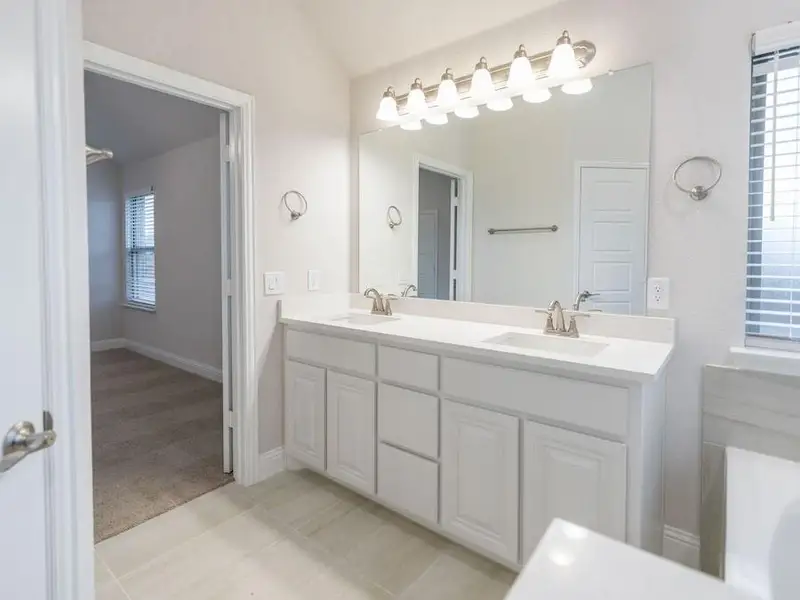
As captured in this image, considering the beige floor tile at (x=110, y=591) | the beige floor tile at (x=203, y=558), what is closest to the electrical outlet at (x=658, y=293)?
the beige floor tile at (x=203, y=558)

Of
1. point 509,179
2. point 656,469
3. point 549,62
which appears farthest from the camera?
point 509,179

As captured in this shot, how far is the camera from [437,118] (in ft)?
7.97

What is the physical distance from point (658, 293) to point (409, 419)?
1.12m

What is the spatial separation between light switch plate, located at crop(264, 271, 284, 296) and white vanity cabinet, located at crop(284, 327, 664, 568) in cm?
30

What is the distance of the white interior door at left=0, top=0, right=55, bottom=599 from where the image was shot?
0.80 m

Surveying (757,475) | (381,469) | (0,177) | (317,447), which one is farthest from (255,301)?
(757,475)

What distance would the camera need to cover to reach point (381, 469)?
202 centimetres

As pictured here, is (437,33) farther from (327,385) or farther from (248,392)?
(248,392)

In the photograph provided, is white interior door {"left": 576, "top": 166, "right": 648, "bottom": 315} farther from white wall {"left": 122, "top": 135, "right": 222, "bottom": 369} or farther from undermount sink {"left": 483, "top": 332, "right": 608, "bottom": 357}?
white wall {"left": 122, "top": 135, "right": 222, "bottom": 369}

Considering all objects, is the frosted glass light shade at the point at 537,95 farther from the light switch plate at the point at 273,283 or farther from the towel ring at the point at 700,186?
the light switch plate at the point at 273,283

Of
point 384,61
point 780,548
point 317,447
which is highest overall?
point 384,61

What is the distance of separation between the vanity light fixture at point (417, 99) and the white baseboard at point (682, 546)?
2.22 meters

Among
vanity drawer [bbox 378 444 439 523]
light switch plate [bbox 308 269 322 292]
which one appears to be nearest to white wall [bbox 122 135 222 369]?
light switch plate [bbox 308 269 322 292]

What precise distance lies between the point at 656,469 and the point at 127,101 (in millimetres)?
4576
